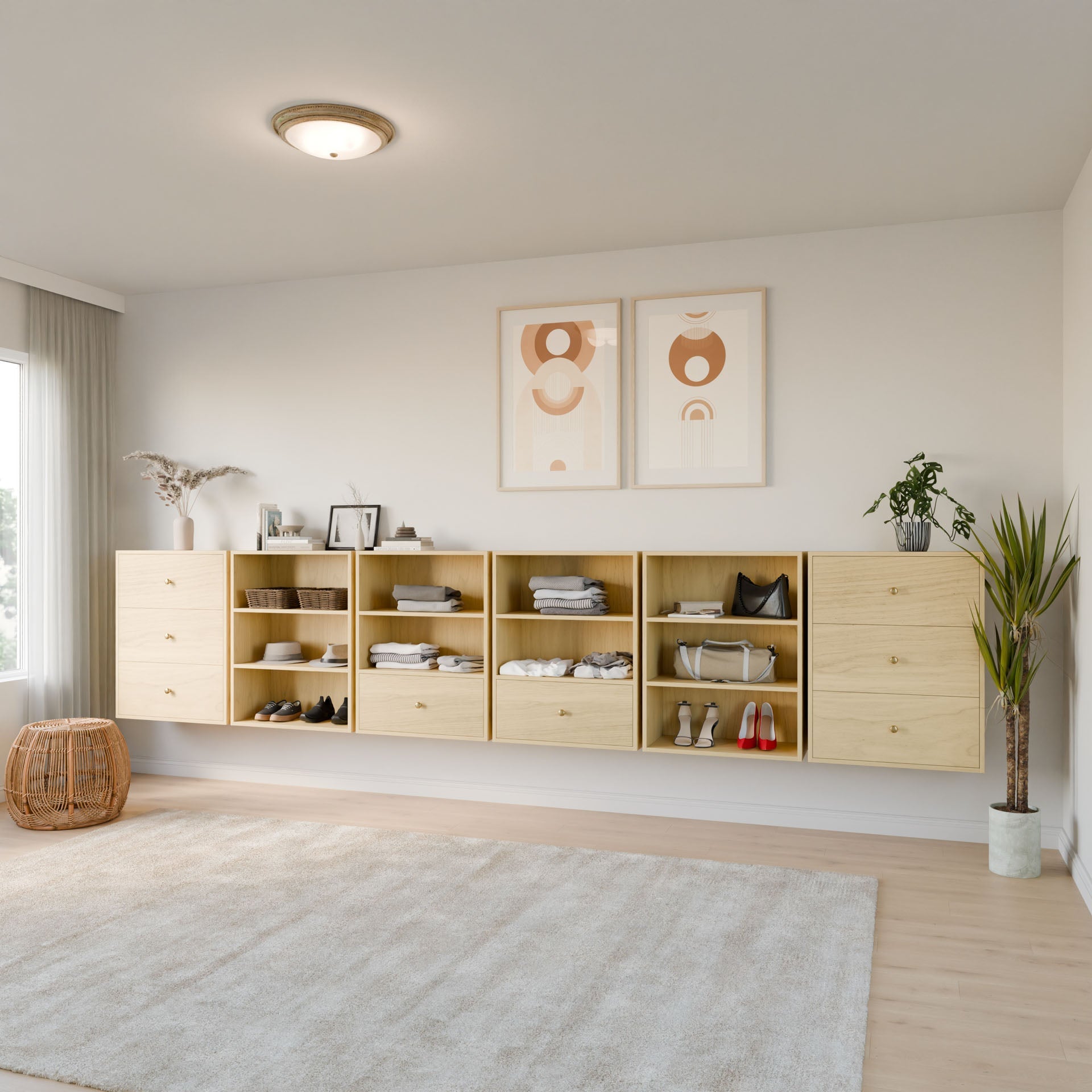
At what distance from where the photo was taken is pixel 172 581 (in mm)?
4910

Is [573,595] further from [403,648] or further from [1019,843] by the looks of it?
[1019,843]

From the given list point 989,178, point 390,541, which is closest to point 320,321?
point 390,541

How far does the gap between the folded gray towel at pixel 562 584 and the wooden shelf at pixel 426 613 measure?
28 centimetres

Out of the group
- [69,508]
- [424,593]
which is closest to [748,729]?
[424,593]

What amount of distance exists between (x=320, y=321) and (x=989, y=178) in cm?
318

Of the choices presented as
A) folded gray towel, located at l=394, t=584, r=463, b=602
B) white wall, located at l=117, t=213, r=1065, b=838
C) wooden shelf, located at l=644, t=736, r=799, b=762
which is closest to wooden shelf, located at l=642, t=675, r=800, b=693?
wooden shelf, located at l=644, t=736, r=799, b=762

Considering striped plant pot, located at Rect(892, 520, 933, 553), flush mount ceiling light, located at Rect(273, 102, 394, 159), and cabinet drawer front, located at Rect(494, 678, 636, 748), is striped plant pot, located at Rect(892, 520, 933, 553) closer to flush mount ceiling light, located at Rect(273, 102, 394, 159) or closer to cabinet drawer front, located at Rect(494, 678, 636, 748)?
cabinet drawer front, located at Rect(494, 678, 636, 748)

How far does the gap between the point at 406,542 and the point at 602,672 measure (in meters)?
1.13

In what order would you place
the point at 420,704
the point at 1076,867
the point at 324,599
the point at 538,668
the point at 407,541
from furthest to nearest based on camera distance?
the point at 324,599 → the point at 407,541 → the point at 420,704 → the point at 538,668 → the point at 1076,867

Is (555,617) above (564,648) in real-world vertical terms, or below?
above

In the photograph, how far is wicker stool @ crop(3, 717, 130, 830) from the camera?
Answer: 4.24m

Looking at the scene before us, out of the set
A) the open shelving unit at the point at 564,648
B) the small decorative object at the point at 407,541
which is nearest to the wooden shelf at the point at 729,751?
the open shelving unit at the point at 564,648

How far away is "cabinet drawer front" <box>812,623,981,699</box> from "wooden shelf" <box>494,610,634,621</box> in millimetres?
836

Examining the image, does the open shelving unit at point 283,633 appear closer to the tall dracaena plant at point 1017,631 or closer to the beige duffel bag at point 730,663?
the beige duffel bag at point 730,663
